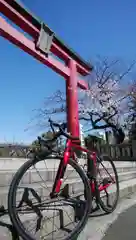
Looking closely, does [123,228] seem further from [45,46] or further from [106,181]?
[45,46]

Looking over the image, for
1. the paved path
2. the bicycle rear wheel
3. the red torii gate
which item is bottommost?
the paved path

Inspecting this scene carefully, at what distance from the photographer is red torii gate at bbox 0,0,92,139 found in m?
5.91

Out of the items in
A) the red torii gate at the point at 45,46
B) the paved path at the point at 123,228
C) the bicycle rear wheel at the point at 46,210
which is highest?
the red torii gate at the point at 45,46

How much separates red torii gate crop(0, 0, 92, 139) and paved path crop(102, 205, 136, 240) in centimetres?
Answer: 341

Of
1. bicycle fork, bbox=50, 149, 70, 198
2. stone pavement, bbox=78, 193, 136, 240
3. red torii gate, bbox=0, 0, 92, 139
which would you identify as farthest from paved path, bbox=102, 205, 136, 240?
red torii gate, bbox=0, 0, 92, 139

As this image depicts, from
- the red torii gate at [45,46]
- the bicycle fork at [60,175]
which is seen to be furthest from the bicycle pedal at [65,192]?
the red torii gate at [45,46]

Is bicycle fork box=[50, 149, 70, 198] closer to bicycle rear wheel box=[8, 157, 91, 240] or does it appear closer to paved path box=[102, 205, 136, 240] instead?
bicycle rear wheel box=[8, 157, 91, 240]

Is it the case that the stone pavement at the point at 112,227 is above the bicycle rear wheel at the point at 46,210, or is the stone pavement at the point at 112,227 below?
below

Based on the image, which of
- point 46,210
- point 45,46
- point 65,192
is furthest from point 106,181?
point 45,46

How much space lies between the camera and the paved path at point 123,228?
277 centimetres

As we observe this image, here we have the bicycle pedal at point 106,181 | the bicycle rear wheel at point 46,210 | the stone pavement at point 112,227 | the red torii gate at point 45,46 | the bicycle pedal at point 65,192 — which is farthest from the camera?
the red torii gate at point 45,46

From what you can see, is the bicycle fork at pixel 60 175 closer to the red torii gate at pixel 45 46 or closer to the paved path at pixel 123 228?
the paved path at pixel 123 228

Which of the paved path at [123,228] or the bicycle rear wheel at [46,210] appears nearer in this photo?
the bicycle rear wheel at [46,210]

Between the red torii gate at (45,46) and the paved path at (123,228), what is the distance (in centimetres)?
341
